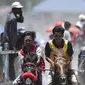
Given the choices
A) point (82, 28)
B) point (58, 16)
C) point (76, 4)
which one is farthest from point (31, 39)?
point (58, 16)

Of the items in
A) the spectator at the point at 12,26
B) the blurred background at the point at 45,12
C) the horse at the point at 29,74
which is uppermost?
the spectator at the point at 12,26

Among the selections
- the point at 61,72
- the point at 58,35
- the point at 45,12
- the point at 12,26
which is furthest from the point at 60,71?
the point at 45,12

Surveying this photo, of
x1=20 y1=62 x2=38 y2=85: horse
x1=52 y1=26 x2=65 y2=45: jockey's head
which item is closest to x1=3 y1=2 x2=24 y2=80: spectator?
x1=52 y1=26 x2=65 y2=45: jockey's head

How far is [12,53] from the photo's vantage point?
13516mm

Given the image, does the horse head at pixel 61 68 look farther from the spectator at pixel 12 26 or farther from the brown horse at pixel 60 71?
the spectator at pixel 12 26

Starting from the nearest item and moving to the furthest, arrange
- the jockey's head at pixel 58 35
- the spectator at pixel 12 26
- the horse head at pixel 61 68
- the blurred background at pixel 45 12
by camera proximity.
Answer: the horse head at pixel 61 68 < the jockey's head at pixel 58 35 < the spectator at pixel 12 26 < the blurred background at pixel 45 12

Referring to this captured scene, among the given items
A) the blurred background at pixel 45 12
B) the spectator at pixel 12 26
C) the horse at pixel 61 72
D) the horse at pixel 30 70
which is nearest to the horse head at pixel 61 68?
the horse at pixel 61 72

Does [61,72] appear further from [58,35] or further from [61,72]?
[58,35]

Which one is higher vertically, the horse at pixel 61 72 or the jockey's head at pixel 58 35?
the jockey's head at pixel 58 35

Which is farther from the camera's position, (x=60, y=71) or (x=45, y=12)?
(x=45, y=12)

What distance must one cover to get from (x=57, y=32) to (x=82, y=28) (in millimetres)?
14666

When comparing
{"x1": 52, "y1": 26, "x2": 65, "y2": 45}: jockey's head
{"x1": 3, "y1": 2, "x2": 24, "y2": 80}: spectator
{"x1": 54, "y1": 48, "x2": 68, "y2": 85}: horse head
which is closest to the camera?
{"x1": 54, "y1": 48, "x2": 68, "y2": 85}: horse head

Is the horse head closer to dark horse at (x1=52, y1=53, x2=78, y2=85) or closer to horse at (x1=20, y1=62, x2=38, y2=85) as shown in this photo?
Result: dark horse at (x1=52, y1=53, x2=78, y2=85)

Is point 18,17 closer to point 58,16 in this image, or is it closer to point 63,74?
point 63,74
